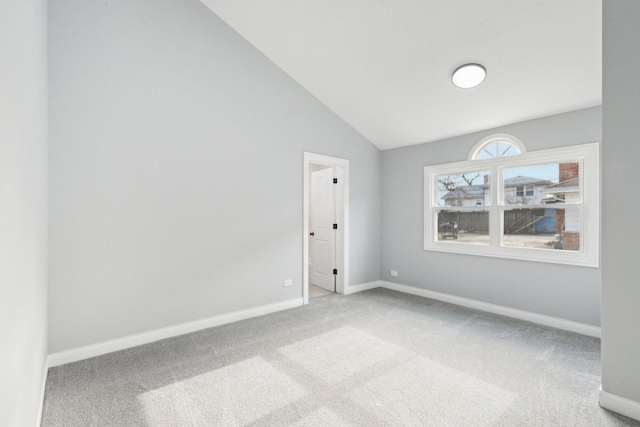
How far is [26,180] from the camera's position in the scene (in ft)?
5.05

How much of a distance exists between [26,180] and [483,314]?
4.55m

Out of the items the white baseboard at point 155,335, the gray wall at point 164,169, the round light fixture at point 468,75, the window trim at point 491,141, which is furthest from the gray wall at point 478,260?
the white baseboard at point 155,335

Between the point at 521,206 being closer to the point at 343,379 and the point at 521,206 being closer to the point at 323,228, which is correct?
the point at 323,228

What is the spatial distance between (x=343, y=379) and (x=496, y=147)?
3.50 m

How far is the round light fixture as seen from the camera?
3141mm

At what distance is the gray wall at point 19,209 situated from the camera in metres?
1.08

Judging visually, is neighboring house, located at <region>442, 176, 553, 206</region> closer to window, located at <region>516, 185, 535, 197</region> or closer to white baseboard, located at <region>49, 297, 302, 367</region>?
window, located at <region>516, 185, 535, 197</region>

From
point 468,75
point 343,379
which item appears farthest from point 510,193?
point 343,379

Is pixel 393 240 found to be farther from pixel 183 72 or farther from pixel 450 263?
pixel 183 72

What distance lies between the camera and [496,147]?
404 cm

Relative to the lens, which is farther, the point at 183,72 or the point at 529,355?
the point at 183,72

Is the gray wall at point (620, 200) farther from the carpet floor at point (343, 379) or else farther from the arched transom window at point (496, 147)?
the arched transom window at point (496, 147)

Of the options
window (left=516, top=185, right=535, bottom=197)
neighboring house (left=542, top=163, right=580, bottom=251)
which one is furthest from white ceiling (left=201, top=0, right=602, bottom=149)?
window (left=516, top=185, right=535, bottom=197)

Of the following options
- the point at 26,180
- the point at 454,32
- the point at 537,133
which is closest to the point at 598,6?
the point at 454,32
